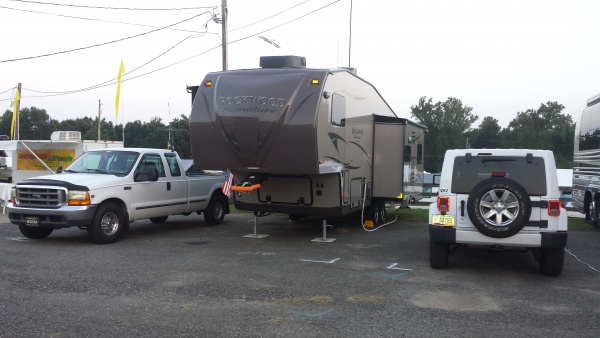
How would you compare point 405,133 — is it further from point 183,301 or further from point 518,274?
point 183,301

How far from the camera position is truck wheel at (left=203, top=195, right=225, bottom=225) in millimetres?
13633

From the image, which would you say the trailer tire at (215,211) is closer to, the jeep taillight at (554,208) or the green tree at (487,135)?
the jeep taillight at (554,208)

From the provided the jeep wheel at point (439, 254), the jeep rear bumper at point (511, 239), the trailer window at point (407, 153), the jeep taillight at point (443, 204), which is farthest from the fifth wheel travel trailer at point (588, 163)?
the jeep taillight at point (443, 204)

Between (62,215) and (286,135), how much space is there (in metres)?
4.41

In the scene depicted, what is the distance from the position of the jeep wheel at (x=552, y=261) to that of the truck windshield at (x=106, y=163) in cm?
808

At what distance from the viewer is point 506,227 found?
7.56 meters

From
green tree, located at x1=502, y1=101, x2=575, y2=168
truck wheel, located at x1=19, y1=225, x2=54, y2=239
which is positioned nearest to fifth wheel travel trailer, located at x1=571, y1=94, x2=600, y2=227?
truck wheel, located at x1=19, y1=225, x2=54, y2=239

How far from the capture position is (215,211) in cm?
1383

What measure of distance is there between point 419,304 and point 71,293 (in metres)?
4.31

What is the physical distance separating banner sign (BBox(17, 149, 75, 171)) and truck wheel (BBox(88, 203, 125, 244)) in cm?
968

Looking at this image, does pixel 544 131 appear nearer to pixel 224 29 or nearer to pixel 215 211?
pixel 224 29

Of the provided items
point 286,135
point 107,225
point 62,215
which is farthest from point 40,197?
point 286,135

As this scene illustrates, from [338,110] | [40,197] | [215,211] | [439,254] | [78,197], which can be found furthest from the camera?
[215,211]

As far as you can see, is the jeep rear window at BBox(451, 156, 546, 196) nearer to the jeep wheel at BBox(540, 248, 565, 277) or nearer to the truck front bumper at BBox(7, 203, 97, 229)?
the jeep wheel at BBox(540, 248, 565, 277)
